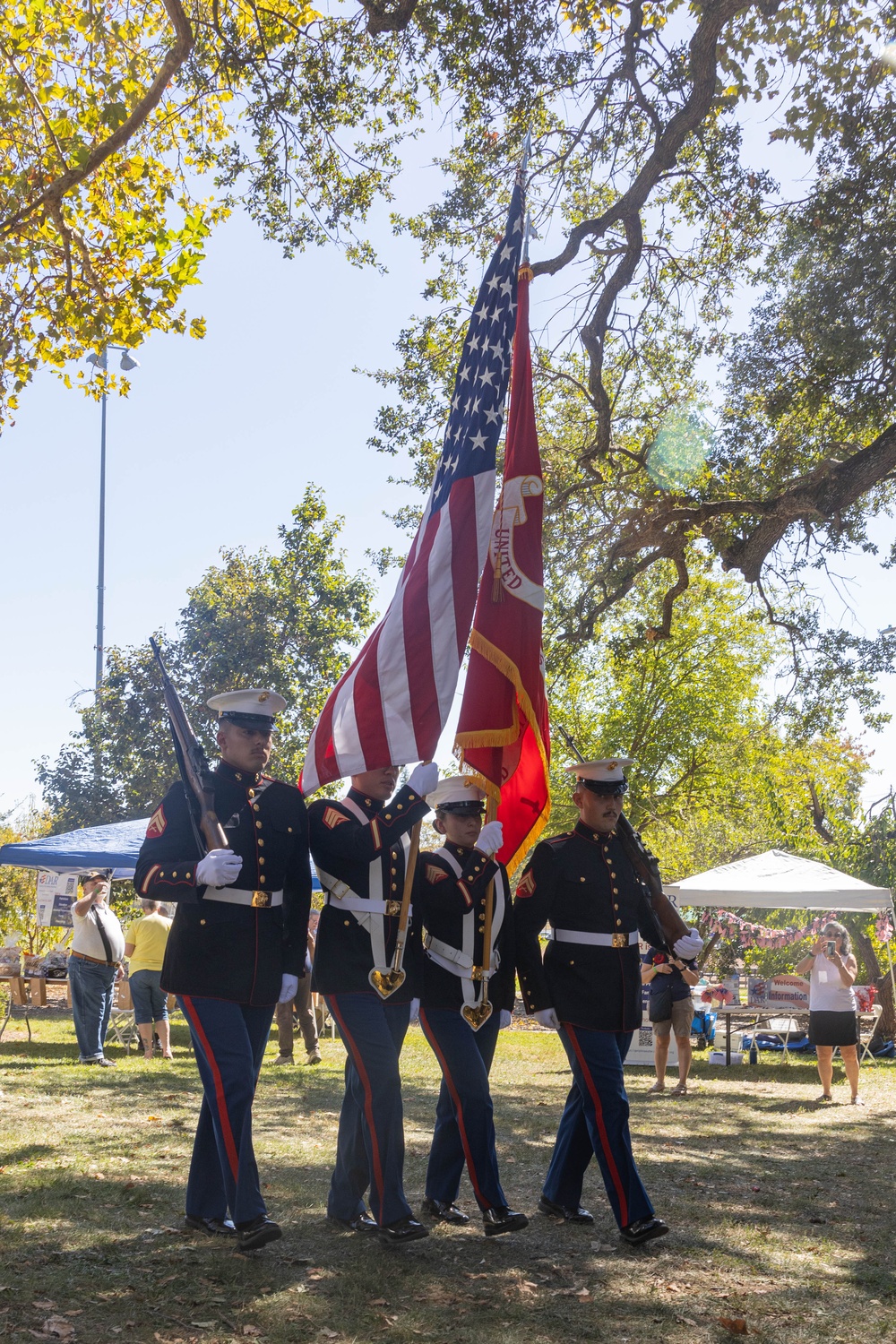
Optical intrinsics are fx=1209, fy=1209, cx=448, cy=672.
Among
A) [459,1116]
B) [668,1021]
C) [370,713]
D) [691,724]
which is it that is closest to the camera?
[459,1116]

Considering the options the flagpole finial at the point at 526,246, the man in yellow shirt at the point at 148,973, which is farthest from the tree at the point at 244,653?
the flagpole finial at the point at 526,246

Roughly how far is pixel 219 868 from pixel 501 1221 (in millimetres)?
2103

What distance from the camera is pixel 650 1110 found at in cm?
1176

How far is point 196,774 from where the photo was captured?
17.6 ft

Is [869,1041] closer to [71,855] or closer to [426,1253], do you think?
[71,855]

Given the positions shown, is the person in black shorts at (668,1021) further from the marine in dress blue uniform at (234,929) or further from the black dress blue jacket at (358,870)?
the marine in dress blue uniform at (234,929)

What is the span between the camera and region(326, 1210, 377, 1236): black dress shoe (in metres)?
5.73

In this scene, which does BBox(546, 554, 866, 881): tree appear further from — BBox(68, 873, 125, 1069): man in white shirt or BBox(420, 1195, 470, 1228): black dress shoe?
BBox(420, 1195, 470, 1228): black dress shoe

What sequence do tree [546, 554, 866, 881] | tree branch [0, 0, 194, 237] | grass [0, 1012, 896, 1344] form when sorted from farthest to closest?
tree [546, 554, 866, 881]
tree branch [0, 0, 194, 237]
grass [0, 1012, 896, 1344]

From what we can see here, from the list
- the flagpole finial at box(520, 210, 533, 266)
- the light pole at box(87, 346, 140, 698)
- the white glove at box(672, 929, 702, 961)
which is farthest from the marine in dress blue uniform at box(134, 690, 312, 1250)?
the light pole at box(87, 346, 140, 698)

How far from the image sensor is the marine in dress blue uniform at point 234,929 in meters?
5.12

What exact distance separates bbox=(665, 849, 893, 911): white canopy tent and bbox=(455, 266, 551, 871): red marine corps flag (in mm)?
10227

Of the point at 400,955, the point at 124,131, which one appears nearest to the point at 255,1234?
the point at 400,955

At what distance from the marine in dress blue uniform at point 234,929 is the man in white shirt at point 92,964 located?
7858mm
